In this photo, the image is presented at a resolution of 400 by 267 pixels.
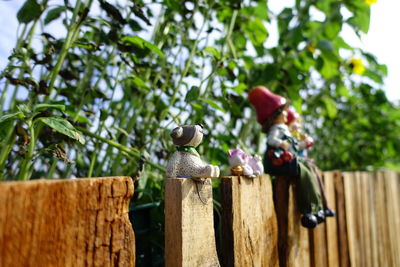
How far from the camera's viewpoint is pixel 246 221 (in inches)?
44.6

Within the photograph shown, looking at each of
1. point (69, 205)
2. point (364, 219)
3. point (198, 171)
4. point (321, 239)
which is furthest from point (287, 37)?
point (69, 205)

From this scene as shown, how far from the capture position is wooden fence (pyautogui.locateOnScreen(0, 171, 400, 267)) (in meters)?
0.63

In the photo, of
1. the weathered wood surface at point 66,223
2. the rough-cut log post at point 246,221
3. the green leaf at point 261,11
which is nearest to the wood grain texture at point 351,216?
the rough-cut log post at point 246,221

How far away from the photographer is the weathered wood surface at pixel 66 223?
2.01 ft

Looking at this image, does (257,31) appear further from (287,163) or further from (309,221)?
(309,221)

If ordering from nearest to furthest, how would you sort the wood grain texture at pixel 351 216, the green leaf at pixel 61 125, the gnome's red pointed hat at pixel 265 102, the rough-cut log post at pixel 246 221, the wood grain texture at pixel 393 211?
the green leaf at pixel 61 125 < the rough-cut log post at pixel 246 221 < the gnome's red pointed hat at pixel 265 102 < the wood grain texture at pixel 351 216 < the wood grain texture at pixel 393 211

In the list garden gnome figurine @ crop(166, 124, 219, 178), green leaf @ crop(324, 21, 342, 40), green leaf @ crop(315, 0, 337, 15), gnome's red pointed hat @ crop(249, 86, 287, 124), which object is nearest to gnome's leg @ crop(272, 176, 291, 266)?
gnome's red pointed hat @ crop(249, 86, 287, 124)

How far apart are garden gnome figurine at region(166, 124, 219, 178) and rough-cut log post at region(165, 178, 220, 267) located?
0.10 feet

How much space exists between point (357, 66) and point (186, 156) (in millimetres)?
2109

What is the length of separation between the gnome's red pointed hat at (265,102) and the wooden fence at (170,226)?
0.30 m

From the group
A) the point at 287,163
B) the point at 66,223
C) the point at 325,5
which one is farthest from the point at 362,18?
the point at 66,223

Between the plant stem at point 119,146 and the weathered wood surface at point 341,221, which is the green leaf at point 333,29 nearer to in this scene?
the weathered wood surface at point 341,221

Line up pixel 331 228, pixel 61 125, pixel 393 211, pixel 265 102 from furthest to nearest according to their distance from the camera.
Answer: pixel 393 211, pixel 331 228, pixel 265 102, pixel 61 125

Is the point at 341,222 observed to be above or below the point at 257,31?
below
